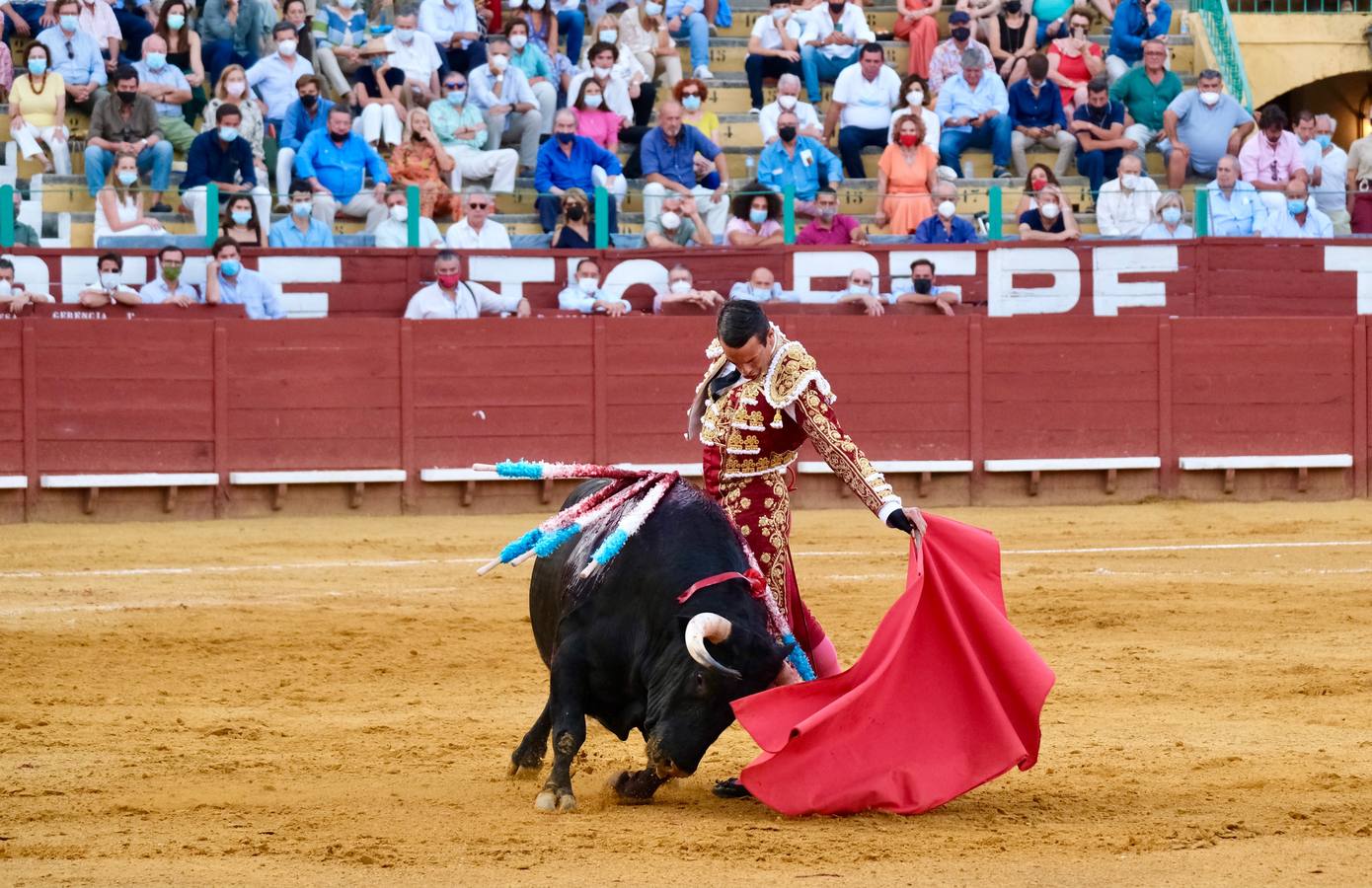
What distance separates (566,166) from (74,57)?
319 centimetres

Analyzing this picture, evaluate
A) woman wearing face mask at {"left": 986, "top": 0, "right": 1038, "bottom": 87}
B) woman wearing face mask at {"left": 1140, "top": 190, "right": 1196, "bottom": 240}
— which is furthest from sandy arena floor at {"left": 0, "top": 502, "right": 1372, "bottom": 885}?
woman wearing face mask at {"left": 986, "top": 0, "right": 1038, "bottom": 87}

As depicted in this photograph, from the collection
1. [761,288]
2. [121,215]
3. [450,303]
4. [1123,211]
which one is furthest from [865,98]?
[121,215]

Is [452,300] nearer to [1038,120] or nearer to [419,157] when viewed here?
[419,157]

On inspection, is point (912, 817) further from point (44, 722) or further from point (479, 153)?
point (479, 153)

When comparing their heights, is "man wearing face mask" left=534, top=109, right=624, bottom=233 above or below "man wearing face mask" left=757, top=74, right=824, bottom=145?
below

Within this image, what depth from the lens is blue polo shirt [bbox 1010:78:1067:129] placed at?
508 inches

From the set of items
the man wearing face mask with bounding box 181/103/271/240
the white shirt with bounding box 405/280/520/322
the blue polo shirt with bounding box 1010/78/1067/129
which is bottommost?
the white shirt with bounding box 405/280/520/322

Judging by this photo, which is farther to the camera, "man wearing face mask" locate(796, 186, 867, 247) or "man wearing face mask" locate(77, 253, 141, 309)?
"man wearing face mask" locate(796, 186, 867, 247)

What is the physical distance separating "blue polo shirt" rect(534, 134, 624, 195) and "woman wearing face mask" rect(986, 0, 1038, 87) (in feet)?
11.3

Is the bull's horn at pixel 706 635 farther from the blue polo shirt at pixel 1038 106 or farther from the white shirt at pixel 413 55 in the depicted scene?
the blue polo shirt at pixel 1038 106

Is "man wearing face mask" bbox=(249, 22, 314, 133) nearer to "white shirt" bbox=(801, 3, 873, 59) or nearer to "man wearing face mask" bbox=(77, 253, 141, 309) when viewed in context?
"man wearing face mask" bbox=(77, 253, 141, 309)

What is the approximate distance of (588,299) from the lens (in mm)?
11391

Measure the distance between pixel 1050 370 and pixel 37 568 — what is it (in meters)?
6.14

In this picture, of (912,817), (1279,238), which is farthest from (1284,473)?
(912,817)
